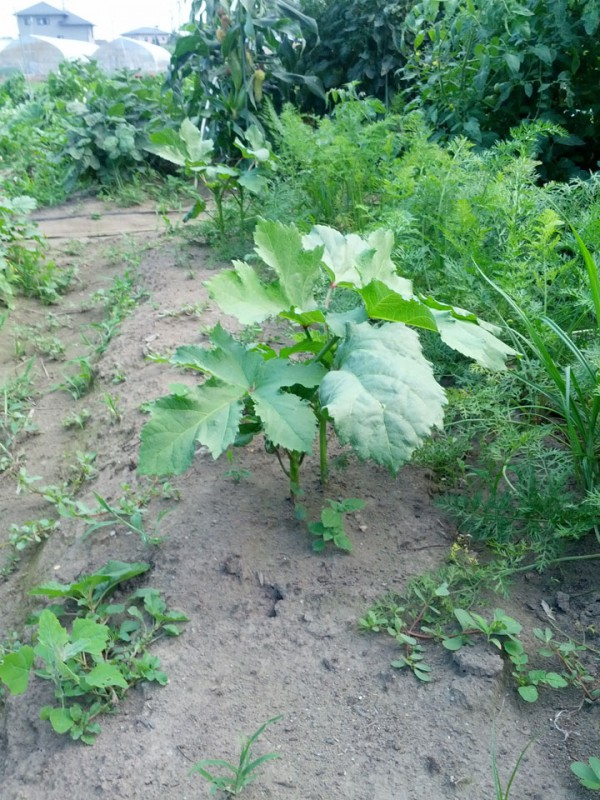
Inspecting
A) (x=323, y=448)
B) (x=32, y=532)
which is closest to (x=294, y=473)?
(x=323, y=448)

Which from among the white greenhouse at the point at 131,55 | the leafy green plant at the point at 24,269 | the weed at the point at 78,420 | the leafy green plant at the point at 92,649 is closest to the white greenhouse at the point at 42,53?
the white greenhouse at the point at 131,55

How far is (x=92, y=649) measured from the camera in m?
1.51

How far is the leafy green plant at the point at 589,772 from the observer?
4.30 feet

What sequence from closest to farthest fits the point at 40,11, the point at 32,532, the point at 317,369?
the point at 317,369 → the point at 32,532 → the point at 40,11

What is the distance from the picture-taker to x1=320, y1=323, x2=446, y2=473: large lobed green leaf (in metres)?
1.41

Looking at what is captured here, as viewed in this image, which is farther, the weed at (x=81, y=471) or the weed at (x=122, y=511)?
the weed at (x=81, y=471)

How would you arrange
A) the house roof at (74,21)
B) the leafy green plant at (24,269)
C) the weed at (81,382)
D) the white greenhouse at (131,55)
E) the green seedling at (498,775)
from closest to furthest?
the green seedling at (498,775), the weed at (81,382), the leafy green plant at (24,269), the house roof at (74,21), the white greenhouse at (131,55)

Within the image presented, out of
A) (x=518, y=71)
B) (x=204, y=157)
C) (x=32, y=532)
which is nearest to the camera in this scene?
(x=32, y=532)

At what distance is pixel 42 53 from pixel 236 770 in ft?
30.6

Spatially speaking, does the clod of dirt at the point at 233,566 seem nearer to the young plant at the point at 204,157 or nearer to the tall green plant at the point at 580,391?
the tall green plant at the point at 580,391

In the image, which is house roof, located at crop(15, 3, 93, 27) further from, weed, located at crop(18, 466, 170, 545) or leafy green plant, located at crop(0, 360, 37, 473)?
weed, located at crop(18, 466, 170, 545)

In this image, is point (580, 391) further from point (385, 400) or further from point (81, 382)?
point (81, 382)

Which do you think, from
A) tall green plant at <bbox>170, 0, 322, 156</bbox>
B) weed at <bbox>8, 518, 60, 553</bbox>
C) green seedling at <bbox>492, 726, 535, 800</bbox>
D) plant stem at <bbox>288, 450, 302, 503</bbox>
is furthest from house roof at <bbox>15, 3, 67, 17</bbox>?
green seedling at <bbox>492, 726, 535, 800</bbox>

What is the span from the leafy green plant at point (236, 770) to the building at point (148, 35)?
849 cm
